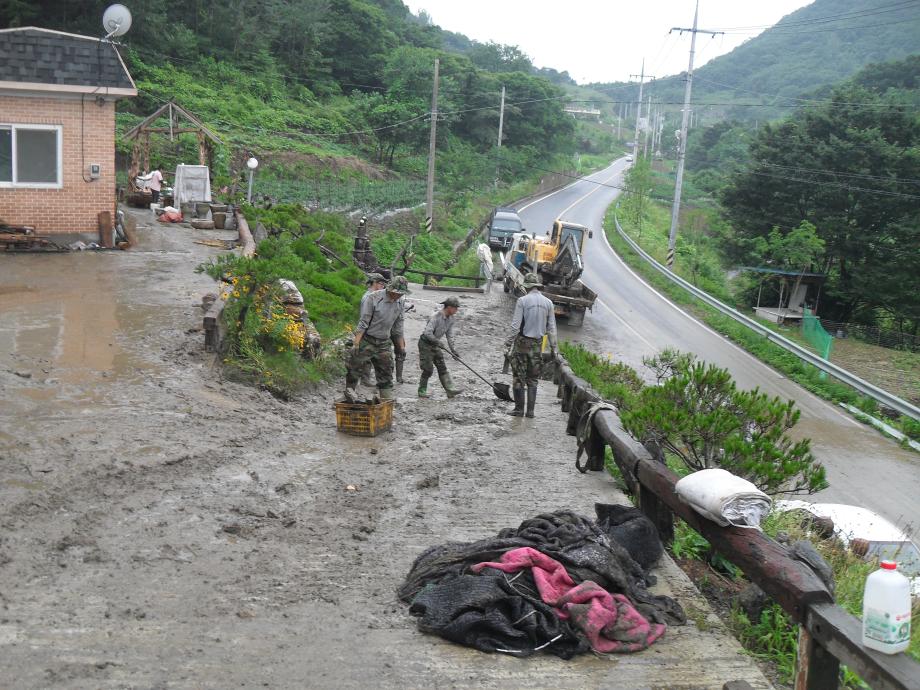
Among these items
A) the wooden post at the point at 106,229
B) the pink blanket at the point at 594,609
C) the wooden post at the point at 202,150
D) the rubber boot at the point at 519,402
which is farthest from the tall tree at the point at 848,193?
the pink blanket at the point at 594,609

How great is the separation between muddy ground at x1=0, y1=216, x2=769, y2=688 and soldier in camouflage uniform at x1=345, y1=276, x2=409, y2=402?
660 mm

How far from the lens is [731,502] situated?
5.54m

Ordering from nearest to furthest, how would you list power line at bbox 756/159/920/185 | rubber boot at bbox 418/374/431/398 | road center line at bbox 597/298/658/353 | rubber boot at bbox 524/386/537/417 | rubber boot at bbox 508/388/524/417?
rubber boot at bbox 524/386/537/417
rubber boot at bbox 508/388/524/417
rubber boot at bbox 418/374/431/398
road center line at bbox 597/298/658/353
power line at bbox 756/159/920/185

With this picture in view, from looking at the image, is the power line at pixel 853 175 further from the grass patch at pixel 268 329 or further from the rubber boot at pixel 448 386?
the rubber boot at pixel 448 386

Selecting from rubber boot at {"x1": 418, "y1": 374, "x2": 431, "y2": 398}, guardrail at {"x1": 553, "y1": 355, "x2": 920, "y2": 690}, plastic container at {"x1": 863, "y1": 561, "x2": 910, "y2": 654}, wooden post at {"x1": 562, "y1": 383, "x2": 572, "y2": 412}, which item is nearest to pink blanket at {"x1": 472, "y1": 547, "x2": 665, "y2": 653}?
guardrail at {"x1": 553, "y1": 355, "x2": 920, "y2": 690}

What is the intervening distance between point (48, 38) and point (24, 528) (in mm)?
15500

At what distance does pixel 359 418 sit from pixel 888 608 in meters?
7.20

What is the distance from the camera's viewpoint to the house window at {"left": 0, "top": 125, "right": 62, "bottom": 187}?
18.7m

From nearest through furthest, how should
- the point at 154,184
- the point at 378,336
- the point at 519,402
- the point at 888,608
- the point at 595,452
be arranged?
the point at 888,608 → the point at 595,452 → the point at 378,336 → the point at 519,402 → the point at 154,184

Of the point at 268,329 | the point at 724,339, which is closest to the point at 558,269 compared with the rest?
the point at 724,339

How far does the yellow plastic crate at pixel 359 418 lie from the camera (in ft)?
34.3

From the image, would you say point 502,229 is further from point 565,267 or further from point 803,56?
point 803,56

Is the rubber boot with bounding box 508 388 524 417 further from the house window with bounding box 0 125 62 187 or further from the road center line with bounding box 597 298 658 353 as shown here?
the road center line with bounding box 597 298 658 353

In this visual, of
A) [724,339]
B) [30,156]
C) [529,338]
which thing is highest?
[30,156]
